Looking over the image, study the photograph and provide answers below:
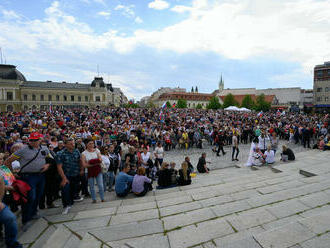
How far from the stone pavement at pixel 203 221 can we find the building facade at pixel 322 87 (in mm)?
64872

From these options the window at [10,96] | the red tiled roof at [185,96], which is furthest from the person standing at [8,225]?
the red tiled roof at [185,96]

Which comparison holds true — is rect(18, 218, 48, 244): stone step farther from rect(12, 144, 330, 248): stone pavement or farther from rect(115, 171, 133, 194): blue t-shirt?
rect(115, 171, 133, 194): blue t-shirt

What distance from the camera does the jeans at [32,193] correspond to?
385 cm

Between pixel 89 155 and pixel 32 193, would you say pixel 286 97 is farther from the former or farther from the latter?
pixel 32 193

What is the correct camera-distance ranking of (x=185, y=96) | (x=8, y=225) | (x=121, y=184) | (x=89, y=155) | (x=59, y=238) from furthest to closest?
(x=185, y=96)
(x=121, y=184)
(x=89, y=155)
(x=59, y=238)
(x=8, y=225)

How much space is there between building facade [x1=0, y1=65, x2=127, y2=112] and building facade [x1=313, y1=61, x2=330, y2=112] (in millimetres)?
74341

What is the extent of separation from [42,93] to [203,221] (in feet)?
283

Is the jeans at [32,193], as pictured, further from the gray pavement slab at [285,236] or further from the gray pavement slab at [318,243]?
the gray pavement slab at [318,243]

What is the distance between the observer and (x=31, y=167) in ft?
13.1

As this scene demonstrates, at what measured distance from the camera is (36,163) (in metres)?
4.03

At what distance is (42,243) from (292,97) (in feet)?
322

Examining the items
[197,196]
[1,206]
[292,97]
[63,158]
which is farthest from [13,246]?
[292,97]

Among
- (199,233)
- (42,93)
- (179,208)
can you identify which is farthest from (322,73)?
(42,93)

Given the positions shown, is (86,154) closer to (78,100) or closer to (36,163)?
(36,163)
